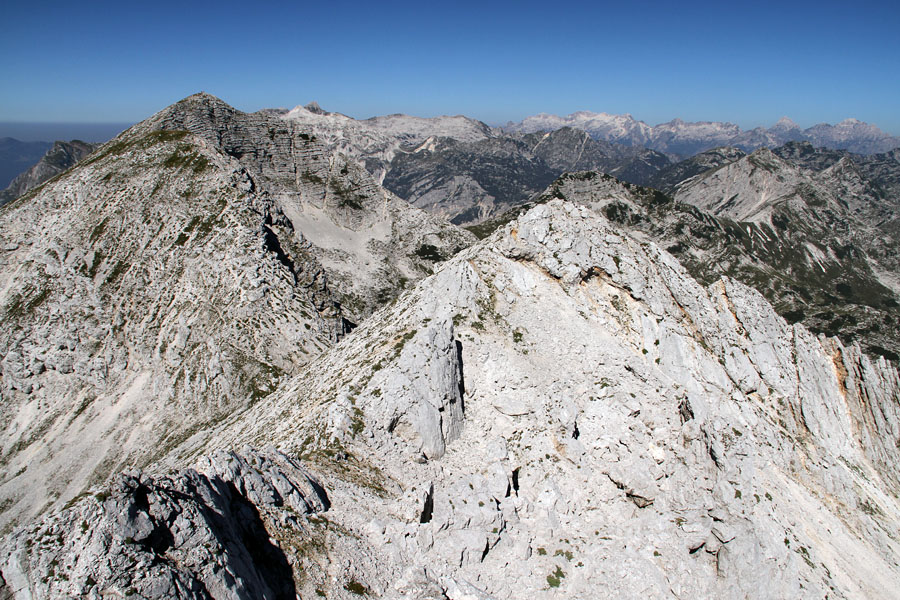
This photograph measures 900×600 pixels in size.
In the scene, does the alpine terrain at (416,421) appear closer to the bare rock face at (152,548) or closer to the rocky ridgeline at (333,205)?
the bare rock face at (152,548)

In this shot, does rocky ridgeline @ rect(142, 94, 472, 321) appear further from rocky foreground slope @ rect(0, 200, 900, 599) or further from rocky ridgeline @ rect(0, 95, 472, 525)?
rocky foreground slope @ rect(0, 200, 900, 599)

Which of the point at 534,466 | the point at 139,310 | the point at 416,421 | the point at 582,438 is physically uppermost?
the point at 416,421

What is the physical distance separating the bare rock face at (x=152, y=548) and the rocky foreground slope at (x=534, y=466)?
0.22 feet

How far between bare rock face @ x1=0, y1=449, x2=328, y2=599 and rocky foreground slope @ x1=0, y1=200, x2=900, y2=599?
0.22 feet

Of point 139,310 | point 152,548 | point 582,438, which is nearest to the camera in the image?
point 152,548

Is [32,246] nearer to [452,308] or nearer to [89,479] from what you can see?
[89,479]

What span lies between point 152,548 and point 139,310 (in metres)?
60.7

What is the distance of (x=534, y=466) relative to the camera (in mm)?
28062

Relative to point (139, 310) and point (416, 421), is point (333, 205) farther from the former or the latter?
point (416, 421)

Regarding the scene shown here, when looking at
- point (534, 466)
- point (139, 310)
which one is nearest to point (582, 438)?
point (534, 466)

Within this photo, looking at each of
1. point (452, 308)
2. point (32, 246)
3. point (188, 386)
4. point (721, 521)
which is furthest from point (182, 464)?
point (32, 246)

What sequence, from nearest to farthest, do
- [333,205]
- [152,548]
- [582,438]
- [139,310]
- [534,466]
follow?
[152,548] → [534,466] → [582,438] → [139,310] → [333,205]

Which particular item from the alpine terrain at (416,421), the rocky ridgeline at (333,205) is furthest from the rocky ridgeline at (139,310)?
the rocky ridgeline at (333,205)

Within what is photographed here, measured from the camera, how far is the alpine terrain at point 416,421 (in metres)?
19.1
